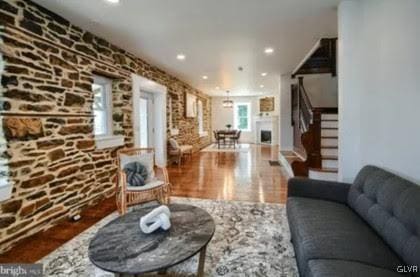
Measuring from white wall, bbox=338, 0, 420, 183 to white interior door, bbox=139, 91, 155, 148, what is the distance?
456 cm

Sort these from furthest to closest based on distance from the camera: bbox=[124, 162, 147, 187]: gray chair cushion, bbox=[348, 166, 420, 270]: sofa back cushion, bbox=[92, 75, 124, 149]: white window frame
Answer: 1. bbox=[92, 75, 124, 149]: white window frame
2. bbox=[124, 162, 147, 187]: gray chair cushion
3. bbox=[348, 166, 420, 270]: sofa back cushion

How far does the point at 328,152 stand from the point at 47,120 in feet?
14.0

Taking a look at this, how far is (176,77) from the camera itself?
291 inches

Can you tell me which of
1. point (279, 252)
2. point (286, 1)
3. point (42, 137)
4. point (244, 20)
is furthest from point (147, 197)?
point (286, 1)

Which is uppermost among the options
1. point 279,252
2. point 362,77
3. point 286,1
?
point 286,1

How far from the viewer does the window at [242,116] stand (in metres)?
13.6

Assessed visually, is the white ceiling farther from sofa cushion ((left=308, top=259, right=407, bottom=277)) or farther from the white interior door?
sofa cushion ((left=308, top=259, right=407, bottom=277))

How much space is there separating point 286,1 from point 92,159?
10.9 feet

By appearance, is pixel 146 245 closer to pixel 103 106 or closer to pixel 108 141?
pixel 108 141

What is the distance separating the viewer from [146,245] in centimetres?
163

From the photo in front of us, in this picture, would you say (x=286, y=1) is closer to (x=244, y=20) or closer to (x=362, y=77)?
(x=244, y=20)

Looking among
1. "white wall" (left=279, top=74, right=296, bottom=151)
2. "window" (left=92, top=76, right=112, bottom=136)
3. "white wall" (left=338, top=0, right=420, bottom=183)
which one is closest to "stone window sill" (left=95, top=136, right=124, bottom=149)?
"window" (left=92, top=76, right=112, bottom=136)

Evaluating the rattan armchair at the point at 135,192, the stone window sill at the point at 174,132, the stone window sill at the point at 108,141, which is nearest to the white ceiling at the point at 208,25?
the stone window sill at the point at 108,141

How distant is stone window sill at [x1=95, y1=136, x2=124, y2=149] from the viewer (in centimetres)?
387
